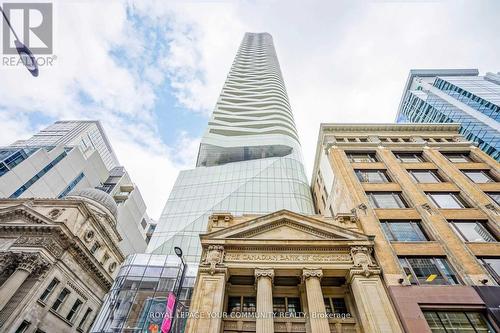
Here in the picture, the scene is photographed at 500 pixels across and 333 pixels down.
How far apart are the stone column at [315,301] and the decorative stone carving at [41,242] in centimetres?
2629

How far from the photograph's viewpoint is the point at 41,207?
102ft

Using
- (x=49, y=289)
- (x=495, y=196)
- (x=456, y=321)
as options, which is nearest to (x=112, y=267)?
(x=49, y=289)

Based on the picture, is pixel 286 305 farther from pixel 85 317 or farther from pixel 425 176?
pixel 85 317

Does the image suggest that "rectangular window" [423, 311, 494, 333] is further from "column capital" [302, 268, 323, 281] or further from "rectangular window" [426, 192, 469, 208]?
"rectangular window" [426, 192, 469, 208]

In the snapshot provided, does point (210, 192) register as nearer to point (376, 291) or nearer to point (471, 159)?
point (376, 291)

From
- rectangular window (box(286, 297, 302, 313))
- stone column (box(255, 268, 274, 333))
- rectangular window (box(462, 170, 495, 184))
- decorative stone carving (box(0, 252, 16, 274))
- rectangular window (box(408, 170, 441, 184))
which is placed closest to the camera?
stone column (box(255, 268, 274, 333))

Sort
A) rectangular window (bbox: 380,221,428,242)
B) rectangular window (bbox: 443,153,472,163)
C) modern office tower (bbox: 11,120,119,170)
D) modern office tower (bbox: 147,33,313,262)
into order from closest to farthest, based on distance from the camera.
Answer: rectangular window (bbox: 380,221,428,242), rectangular window (bbox: 443,153,472,163), modern office tower (bbox: 147,33,313,262), modern office tower (bbox: 11,120,119,170)

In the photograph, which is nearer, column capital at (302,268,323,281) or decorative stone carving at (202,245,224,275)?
column capital at (302,268,323,281)

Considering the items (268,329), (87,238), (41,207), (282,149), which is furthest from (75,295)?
(282,149)

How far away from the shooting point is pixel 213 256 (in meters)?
18.3

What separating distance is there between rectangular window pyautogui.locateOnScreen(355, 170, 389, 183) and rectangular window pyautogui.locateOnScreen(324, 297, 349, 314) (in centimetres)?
1198

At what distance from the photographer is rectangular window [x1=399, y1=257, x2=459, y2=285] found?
16.9 meters

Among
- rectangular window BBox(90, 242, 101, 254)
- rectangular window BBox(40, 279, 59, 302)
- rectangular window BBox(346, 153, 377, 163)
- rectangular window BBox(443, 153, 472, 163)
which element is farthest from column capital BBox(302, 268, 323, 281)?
rectangular window BBox(90, 242, 101, 254)

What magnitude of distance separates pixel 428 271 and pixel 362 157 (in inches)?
574
